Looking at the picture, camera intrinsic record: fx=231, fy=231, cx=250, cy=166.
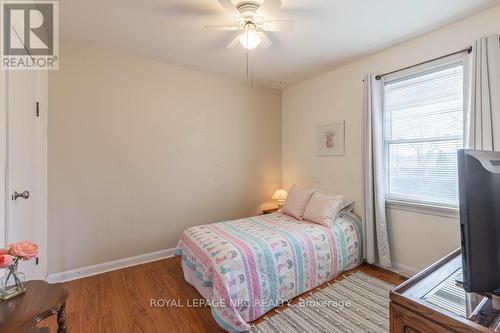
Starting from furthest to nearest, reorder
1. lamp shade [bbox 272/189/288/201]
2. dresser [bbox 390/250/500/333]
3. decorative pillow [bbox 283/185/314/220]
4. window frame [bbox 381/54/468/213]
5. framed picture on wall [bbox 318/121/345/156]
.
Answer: lamp shade [bbox 272/189/288/201] < framed picture on wall [bbox 318/121/345/156] < decorative pillow [bbox 283/185/314/220] < window frame [bbox 381/54/468/213] < dresser [bbox 390/250/500/333]

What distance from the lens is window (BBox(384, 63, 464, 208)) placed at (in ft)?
7.39

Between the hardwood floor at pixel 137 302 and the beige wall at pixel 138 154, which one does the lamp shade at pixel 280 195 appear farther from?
the hardwood floor at pixel 137 302

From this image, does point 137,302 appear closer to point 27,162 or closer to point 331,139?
point 27,162

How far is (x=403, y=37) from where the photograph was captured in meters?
2.45

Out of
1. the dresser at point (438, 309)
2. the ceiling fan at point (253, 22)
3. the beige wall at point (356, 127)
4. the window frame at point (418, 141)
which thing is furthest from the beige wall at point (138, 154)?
the dresser at point (438, 309)

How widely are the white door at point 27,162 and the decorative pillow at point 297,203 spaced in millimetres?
2591

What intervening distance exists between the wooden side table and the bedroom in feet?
0.05

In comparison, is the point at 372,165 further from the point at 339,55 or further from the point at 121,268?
the point at 121,268

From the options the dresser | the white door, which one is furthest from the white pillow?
the white door

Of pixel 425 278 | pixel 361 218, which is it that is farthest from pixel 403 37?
pixel 425 278

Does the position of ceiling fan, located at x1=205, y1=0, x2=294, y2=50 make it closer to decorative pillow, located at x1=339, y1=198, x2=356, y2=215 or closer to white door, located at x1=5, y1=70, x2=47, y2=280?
white door, located at x1=5, y1=70, x2=47, y2=280

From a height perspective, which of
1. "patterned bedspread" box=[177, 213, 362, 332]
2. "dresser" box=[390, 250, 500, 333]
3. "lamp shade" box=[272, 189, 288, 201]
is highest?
"lamp shade" box=[272, 189, 288, 201]

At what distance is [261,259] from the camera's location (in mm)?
1981

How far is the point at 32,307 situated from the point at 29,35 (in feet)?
7.10
